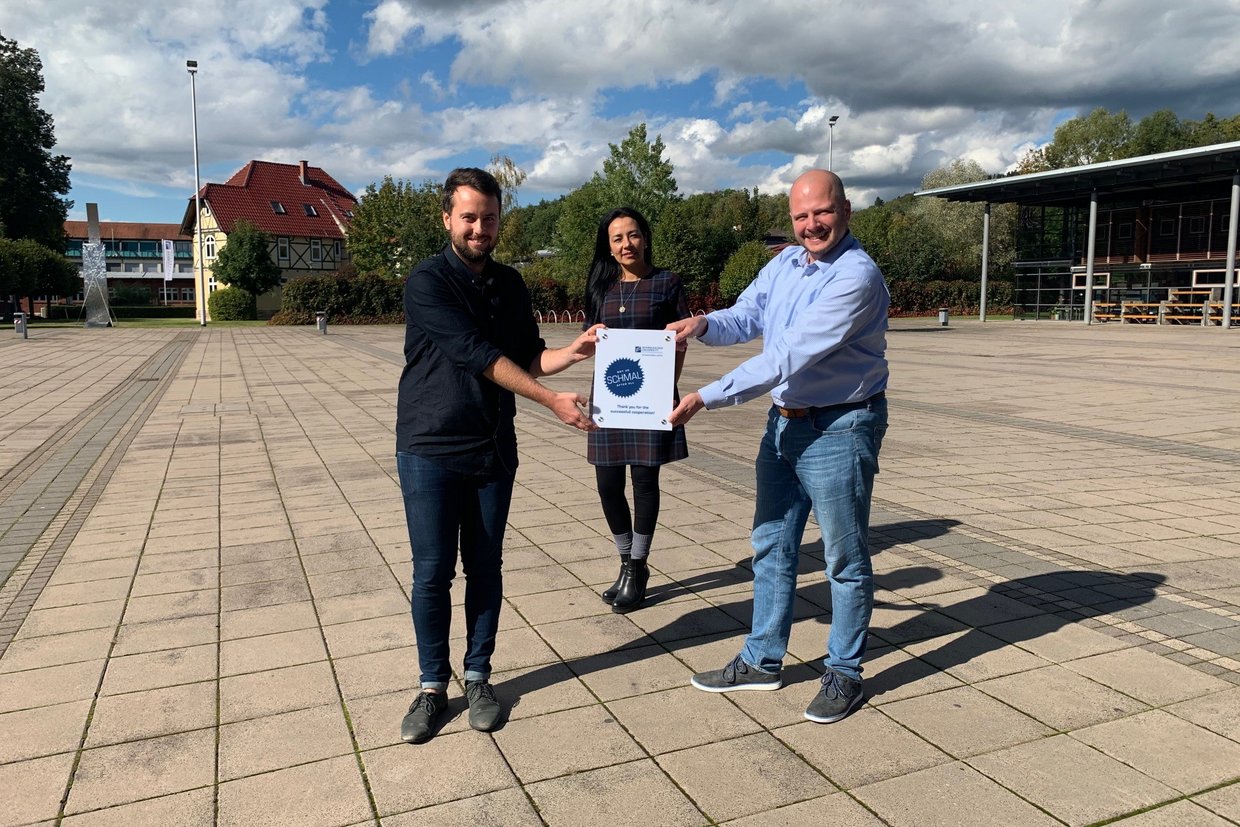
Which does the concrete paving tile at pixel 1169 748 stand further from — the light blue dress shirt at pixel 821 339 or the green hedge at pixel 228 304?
the green hedge at pixel 228 304

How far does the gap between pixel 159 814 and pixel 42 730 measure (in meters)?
0.88

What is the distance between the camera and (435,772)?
2850mm

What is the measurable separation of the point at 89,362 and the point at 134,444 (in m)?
13.6

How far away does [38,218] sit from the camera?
51438 mm

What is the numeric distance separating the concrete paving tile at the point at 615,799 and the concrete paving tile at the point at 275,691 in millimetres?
1100

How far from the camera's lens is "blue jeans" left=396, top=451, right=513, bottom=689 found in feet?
10.1

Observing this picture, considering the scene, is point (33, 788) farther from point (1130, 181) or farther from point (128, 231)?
point (128, 231)

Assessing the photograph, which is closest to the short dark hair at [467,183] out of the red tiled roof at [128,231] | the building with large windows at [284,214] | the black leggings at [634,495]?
the black leggings at [634,495]

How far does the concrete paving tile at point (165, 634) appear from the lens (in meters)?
3.93

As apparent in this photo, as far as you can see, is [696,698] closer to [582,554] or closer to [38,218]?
[582,554]

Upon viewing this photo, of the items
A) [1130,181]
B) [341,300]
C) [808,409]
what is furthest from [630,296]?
[341,300]

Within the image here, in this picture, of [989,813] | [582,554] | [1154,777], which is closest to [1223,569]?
[1154,777]

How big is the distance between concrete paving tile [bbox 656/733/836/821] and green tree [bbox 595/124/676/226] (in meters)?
43.1

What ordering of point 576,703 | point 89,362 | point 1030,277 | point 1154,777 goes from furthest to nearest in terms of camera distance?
point 1030,277
point 89,362
point 576,703
point 1154,777
